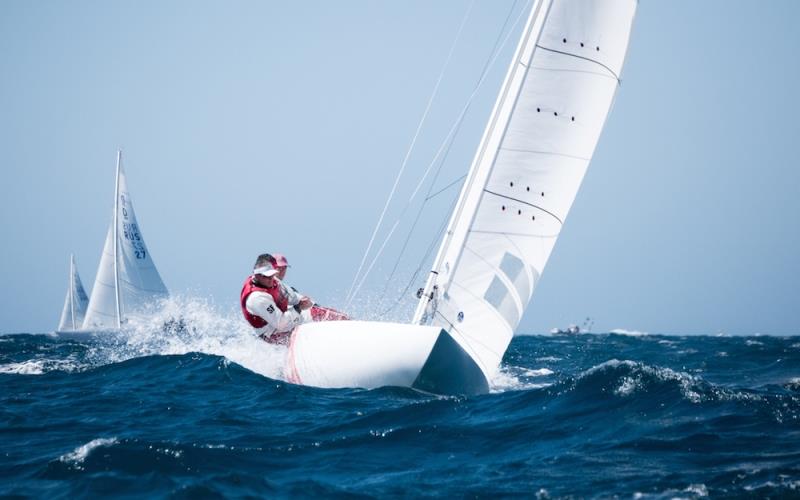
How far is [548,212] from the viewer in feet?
28.9

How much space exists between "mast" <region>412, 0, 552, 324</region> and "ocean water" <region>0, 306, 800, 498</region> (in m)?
1.63

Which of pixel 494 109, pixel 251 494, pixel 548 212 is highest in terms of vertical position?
pixel 494 109

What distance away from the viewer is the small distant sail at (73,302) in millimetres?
37906

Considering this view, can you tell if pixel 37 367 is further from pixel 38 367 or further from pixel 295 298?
pixel 295 298

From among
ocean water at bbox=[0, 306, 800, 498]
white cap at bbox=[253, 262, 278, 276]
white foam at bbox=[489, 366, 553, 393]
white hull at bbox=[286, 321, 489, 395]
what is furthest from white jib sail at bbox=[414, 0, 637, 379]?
white cap at bbox=[253, 262, 278, 276]

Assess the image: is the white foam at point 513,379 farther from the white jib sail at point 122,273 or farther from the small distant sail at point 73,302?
the small distant sail at point 73,302

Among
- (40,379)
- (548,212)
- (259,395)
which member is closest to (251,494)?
(259,395)

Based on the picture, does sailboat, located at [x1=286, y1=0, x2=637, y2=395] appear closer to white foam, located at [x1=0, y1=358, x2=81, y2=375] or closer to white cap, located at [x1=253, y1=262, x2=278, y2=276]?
white cap, located at [x1=253, y1=262, x2=278, y2=276]

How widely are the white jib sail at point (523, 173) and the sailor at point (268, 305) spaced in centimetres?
217

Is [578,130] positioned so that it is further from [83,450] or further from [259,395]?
[83,450]

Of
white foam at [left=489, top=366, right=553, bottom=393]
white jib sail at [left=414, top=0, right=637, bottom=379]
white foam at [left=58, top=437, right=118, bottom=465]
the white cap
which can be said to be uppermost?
white jib sail at [left=414, top=0, right=637, bottom=379]

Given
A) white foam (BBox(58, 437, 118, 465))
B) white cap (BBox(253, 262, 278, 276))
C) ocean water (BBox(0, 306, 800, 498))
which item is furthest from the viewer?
white cap (BBox(253, 262, 278, 276))

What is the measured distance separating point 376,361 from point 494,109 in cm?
330

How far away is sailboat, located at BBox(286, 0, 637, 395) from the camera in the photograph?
27.7 feet
